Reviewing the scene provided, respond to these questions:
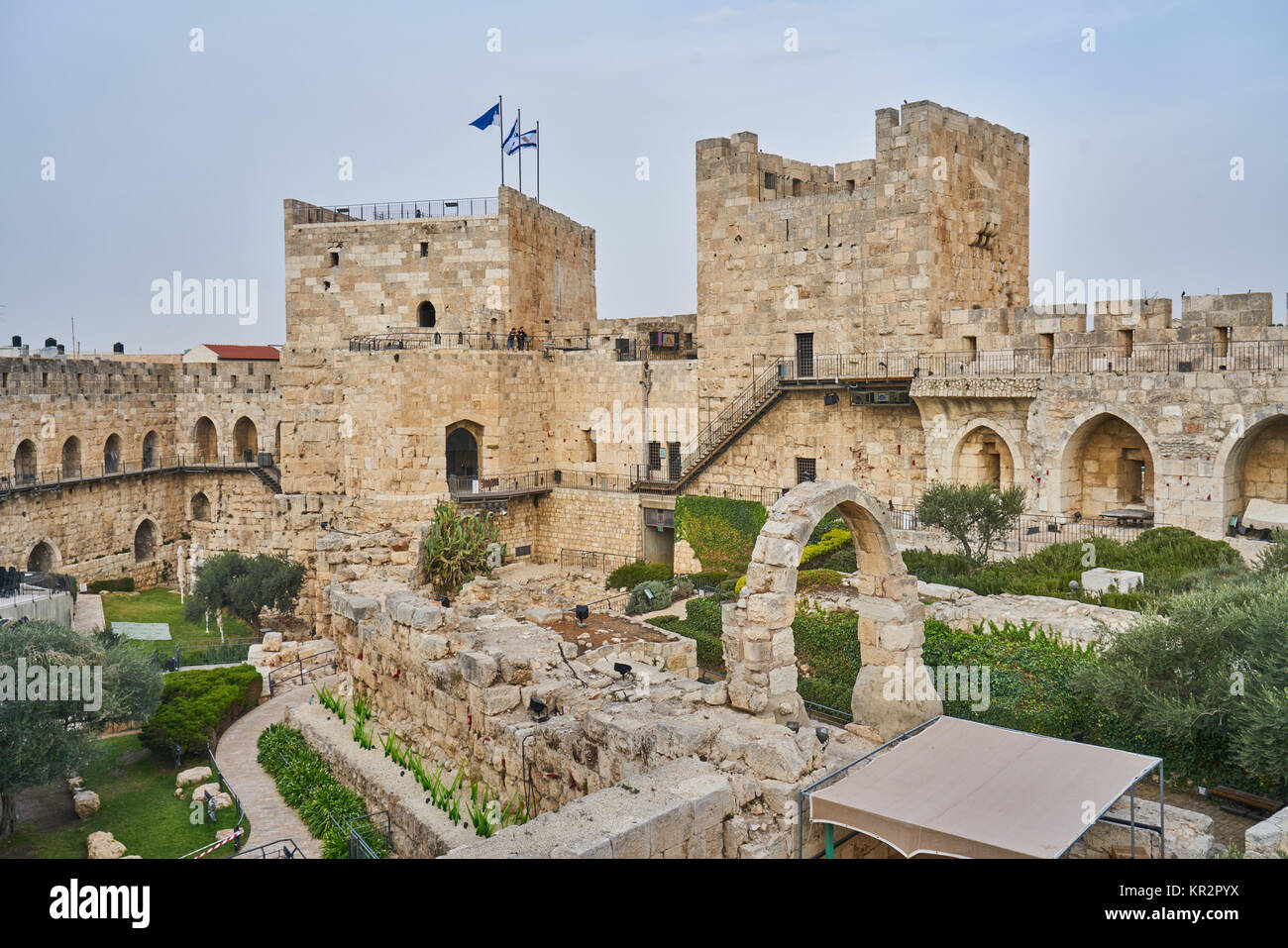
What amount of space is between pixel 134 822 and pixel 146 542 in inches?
1073

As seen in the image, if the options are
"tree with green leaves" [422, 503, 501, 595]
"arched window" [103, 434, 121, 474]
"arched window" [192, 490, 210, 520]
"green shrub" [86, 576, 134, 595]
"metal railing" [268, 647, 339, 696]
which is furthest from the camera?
"arched window" [192, 490, 210, 520]

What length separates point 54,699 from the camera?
1176 centimetres

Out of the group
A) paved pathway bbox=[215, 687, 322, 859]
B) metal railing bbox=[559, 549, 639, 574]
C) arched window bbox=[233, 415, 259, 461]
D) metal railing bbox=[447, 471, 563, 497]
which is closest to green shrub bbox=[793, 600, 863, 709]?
paved pathway bbox=[215, 687, 322, 859]

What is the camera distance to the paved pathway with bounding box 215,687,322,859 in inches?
443

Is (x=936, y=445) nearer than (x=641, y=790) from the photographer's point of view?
No

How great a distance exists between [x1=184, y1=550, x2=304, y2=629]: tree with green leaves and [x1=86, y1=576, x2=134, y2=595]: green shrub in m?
7.89

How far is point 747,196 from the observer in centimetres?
2570

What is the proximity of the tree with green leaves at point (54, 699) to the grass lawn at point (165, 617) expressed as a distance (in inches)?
364

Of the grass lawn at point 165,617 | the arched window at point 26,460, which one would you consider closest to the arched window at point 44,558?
the grass lawn at point 165,617

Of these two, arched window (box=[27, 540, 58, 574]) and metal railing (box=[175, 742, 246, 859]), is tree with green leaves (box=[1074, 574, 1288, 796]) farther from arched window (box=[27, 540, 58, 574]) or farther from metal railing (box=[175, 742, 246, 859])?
arched window (box=[27, 540, 58, 574])

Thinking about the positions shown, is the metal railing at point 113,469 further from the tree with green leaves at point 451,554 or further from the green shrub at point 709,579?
the green shrub at point 709,579

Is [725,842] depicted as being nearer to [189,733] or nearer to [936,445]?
[189,733]
